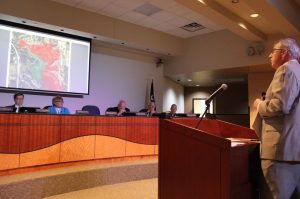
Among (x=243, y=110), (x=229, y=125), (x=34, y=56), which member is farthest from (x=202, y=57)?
(x=229, y=125)

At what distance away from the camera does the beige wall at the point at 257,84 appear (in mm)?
6883

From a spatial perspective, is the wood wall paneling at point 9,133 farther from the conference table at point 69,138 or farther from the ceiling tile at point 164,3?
the ceiling tile at point 164,3

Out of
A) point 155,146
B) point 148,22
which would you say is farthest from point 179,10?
point 155,146

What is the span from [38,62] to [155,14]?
2814 mm

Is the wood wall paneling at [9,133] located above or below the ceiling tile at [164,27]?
below

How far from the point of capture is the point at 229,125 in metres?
2.09

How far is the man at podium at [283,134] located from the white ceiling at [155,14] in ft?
14.0

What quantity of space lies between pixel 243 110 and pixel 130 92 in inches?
187

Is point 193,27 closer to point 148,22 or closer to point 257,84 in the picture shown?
point 148,22

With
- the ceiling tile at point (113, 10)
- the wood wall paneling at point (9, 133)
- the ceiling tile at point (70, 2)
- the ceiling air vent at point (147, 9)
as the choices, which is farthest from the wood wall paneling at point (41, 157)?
the ceiling air vent at point (147, 9)

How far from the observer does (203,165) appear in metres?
1.37

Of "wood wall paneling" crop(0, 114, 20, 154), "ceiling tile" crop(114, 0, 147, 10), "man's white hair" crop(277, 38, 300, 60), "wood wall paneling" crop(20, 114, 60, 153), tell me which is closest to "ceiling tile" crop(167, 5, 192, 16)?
"ceiling tile" crop(114, 0, 147, 10)

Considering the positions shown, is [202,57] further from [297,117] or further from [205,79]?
[297,117]

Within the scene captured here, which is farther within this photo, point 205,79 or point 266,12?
point 205,79
